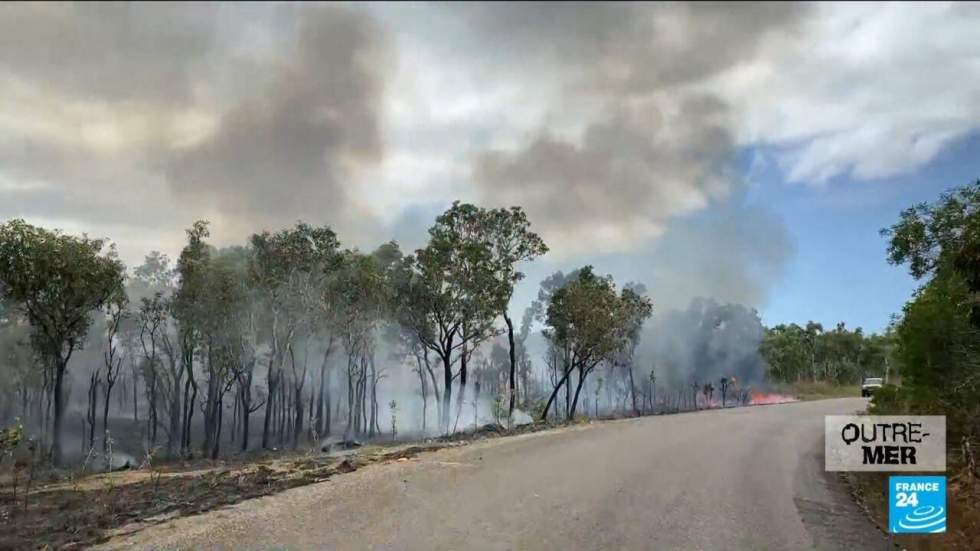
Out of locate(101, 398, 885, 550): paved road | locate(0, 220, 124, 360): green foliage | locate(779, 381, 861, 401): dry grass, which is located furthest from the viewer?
locate(779, 381, 861, 401): dry grass

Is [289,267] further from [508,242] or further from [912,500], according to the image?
[912,500]

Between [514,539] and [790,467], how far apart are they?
9210mm

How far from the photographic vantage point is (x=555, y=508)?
436 inches

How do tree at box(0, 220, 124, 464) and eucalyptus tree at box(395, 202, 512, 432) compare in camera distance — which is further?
eucalyptus tree at box(395, 202, 512, 432)

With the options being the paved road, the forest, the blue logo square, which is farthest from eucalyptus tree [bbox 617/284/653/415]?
the blue logo square

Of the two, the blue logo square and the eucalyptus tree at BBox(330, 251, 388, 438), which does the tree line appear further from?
the blue logo square

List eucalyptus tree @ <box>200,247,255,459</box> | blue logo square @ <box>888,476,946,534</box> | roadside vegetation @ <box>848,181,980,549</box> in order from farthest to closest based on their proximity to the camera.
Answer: eucalyptus tree @ <box>200,247,255,459</box> < roadside vegetation @ <box>848,181,980,549</box> < blue logo square @ <box>888,476,946,534</box>

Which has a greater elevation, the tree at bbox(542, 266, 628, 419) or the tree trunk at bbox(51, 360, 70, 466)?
the tree at bbox(542, 266, 628, 419)

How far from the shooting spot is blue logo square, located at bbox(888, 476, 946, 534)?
7.64 meters

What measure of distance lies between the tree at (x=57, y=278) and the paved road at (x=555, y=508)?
2215cm

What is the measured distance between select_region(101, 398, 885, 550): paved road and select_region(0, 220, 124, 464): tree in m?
22.2

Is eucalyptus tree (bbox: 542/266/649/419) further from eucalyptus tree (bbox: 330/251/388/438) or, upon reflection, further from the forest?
eucalyptus tree (bbox: 330/251/388/438)


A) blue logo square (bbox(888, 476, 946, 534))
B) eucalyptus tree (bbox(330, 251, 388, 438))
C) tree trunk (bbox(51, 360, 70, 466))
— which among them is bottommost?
tree trunk (bbox(51, 360, 70, 466))

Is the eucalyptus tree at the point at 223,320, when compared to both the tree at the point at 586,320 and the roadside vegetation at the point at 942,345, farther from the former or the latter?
the roadside vegetation at the point at 942,345
